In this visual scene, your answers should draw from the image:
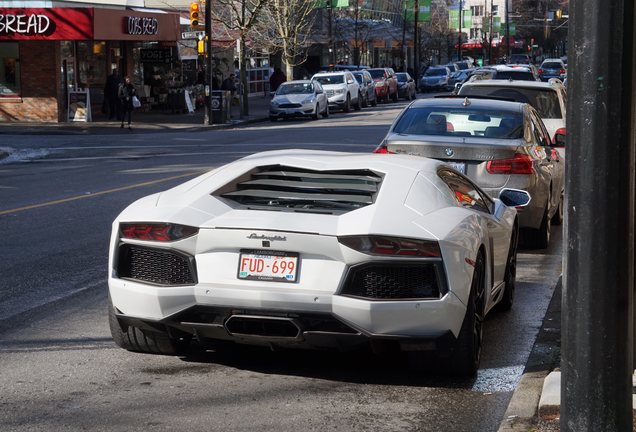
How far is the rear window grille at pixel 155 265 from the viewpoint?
6.64 meters

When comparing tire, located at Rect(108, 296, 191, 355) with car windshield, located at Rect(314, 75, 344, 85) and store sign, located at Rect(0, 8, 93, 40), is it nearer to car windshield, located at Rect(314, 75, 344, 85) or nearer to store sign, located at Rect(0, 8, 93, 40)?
store sign, located at Rect(0, 8, 93, 40)

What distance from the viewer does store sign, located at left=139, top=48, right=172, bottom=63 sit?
4759 cm

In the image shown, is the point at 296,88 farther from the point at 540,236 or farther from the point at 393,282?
the point at 393,282

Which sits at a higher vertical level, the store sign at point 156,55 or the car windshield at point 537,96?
the store sign at point 156,55

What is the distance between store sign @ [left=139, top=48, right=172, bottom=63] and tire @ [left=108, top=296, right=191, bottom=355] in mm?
41272

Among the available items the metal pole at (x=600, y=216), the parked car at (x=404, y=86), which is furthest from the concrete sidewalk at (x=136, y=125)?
the metal pole at (x=600, y=216)

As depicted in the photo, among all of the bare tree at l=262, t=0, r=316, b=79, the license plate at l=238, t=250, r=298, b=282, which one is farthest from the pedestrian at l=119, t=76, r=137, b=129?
the license plate at l=238, t=250, r=298, b=282

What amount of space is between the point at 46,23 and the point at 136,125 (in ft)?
15.1

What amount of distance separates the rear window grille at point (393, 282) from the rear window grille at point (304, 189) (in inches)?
24.4

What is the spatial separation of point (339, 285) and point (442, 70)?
2690 inches

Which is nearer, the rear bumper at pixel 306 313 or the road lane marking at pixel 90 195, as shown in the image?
the rear bumper at pixel 306 313

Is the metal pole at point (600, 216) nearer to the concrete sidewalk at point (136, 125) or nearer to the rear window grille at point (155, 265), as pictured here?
the rear window grille at point (155, 265)

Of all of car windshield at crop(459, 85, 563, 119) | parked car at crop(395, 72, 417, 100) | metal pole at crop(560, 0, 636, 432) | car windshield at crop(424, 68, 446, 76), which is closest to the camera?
metal pole at crop(560, 0, 636, 432)

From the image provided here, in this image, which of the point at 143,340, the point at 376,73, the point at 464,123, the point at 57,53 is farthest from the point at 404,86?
the point at 143,340
